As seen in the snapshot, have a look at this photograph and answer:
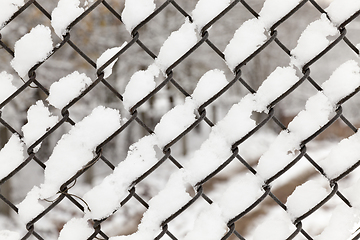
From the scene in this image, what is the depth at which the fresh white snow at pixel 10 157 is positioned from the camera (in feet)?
3.54

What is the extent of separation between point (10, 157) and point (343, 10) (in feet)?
3.67

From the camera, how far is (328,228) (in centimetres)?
125

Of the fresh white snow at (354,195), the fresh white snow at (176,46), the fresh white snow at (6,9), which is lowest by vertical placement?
→ the fresh white snow at (354,195)

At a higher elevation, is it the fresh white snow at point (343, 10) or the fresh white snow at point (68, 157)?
the fresh white snow at point (68, 157)

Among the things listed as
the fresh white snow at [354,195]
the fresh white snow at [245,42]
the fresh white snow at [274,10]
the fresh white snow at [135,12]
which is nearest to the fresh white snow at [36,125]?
the fresh white snow at [135,12]

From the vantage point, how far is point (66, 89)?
109cm

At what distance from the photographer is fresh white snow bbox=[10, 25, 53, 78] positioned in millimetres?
1060

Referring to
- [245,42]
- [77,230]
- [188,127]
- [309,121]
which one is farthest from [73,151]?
[309,121]

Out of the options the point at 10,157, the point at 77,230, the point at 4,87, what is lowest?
the point at 77,230

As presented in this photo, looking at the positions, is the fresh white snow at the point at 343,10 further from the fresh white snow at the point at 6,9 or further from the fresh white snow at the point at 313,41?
the fresh white snow at the point at 6,9

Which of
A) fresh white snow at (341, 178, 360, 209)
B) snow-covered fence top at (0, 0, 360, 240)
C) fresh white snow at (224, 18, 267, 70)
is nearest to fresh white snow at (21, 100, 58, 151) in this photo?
snow-covered fence top at (0, 0, 360, 240)

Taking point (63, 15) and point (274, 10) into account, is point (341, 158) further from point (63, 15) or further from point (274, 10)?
point (63, 15)

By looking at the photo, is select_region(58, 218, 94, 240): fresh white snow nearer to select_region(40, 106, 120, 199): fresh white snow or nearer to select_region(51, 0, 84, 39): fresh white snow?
select_region(40, 106, 120, 199): fresh white snow

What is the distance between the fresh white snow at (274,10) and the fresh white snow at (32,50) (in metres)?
0.65
